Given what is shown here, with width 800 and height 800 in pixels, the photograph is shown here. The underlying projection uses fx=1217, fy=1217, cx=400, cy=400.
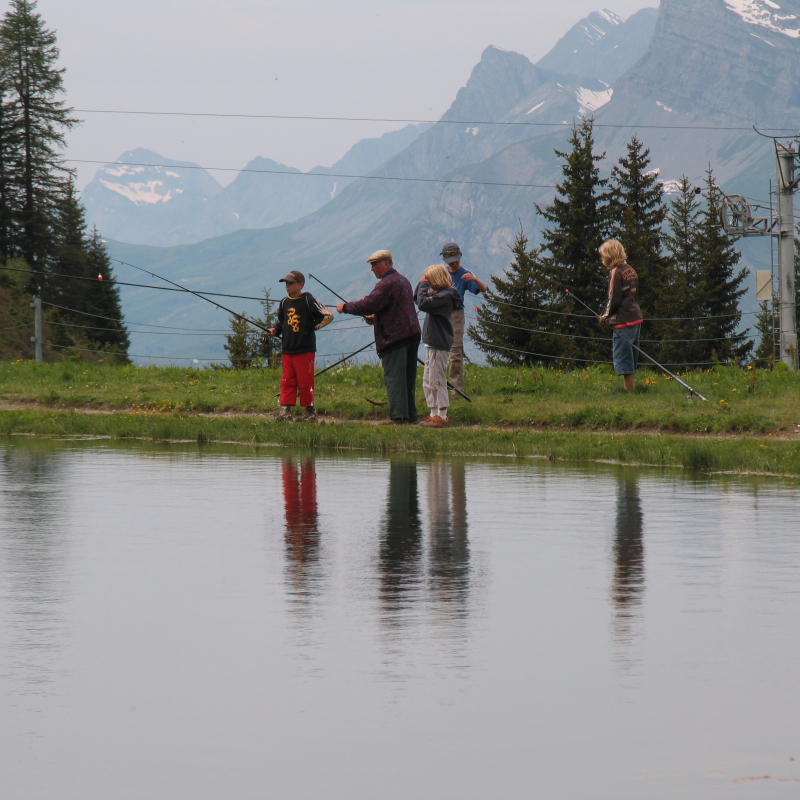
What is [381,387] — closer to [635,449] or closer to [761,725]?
[635,449]

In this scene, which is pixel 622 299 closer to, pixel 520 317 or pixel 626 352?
pixel 626 352

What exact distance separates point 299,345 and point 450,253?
8.58 feet

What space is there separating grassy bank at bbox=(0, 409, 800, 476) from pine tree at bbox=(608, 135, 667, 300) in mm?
50129

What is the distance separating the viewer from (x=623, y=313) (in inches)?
649

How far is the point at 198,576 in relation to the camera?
6.31m

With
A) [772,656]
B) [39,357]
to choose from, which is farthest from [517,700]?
[39,357]

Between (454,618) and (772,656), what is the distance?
1.36 meters

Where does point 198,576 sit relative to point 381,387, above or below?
below

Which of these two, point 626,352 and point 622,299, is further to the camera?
point 622,299

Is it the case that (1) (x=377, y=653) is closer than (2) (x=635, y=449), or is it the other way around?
(1) (x=377, y=653)

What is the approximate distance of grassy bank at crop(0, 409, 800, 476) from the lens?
11656 mm

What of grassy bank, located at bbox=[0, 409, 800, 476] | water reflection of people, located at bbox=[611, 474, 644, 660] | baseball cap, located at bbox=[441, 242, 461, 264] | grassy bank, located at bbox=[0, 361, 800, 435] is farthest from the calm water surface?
baseball cap, located at bbox=[441, 242, 461, 264]

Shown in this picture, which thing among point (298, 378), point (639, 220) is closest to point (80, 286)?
point (639, 220)

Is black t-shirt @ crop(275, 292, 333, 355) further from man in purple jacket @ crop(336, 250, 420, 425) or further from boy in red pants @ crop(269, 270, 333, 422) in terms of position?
man in purple jacket @ crop(336, 250, 420, 425)
